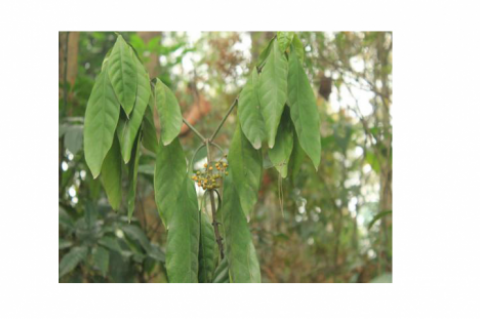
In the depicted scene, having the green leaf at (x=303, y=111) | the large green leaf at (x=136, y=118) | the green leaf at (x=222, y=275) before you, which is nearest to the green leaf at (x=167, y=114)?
the large green leaf at (x=136, y=118)

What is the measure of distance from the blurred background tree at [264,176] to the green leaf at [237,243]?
0.35 ft

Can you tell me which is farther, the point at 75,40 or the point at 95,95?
the point at 75,40

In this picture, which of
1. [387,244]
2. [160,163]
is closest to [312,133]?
[160,163]

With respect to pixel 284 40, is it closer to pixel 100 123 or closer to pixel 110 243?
pixel 100 123

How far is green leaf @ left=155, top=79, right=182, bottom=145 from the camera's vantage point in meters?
1.08

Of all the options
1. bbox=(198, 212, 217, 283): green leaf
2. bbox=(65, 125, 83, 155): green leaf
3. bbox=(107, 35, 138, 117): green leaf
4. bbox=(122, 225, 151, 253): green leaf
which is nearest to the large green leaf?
bbox=(107, 35, 138, 117): green leaf

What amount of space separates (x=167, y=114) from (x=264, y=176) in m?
2.03

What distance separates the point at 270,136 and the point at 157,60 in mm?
2250

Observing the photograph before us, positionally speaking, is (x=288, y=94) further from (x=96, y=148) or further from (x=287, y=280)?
(x=287, y=280)

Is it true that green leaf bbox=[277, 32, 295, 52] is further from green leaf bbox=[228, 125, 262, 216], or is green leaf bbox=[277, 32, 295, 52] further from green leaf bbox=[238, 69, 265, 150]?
green leaf bbox=[228, 125, 262, 216]

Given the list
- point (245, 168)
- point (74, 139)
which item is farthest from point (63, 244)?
point (245, 168)

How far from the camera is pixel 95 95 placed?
44.4 inches

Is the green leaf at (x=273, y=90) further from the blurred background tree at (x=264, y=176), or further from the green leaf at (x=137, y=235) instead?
the green leaf at (x=137, y=235)

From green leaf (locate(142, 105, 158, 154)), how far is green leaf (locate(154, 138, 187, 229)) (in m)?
0.08
